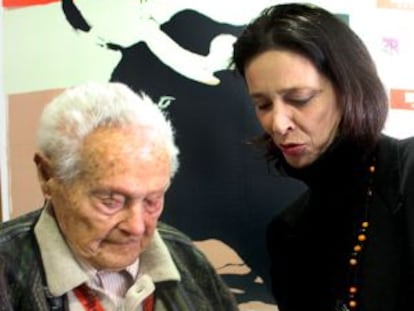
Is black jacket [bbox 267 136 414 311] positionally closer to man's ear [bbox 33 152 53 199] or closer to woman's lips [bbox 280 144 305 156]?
woman's lips [bbox 280 144 305 156]

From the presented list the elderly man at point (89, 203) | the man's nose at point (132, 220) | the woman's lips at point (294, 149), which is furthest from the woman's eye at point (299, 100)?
the man's nose at point (132, 220)

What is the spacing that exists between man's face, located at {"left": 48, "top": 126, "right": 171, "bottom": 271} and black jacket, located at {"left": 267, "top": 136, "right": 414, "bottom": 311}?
45cm

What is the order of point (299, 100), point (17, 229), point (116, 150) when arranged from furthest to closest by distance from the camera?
point (299, 100) → point (17, 229) → point (116, 150)

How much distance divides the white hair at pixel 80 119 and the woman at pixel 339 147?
14.3 inches

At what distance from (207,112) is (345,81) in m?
0.46

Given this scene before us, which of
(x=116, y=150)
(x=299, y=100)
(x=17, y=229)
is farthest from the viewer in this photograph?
(x=299, y=100)

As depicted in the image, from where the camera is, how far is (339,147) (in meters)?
1.32

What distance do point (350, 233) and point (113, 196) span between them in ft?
2.00

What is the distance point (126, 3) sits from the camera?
5.19ft

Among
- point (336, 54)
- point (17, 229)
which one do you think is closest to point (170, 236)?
point (17, 229)

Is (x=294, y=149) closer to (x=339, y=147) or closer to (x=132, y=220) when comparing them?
(x=339, y=147)

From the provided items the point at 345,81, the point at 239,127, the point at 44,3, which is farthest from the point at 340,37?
the point at 44,3

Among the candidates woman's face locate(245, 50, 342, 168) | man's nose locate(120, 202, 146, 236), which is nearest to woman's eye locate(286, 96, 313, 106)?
woman's face locate(245, 50, 342, 168)

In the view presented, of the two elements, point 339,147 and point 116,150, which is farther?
point 339,147
